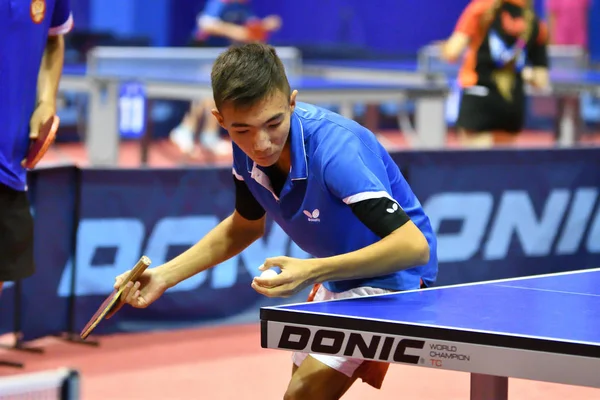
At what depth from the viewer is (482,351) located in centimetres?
239

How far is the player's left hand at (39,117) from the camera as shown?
3.93 meters

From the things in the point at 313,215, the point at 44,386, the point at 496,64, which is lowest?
the point at 496,64

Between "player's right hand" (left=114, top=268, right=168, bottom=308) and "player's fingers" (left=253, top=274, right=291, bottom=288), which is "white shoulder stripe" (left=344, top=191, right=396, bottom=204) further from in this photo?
"player's right hand" (left=114, top=268, right=168, bottom=308)

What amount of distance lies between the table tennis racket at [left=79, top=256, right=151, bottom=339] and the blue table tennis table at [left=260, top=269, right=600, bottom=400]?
317 mm

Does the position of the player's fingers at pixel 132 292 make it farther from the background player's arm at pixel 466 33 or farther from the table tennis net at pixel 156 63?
the table tennis net at pixel 156 63

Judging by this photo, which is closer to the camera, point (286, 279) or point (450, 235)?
point (286, 279)

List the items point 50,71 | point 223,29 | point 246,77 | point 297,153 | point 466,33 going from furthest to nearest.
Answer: point 223,29 < point 466,33 < point 50,71 < point 297,153 < point 246,77

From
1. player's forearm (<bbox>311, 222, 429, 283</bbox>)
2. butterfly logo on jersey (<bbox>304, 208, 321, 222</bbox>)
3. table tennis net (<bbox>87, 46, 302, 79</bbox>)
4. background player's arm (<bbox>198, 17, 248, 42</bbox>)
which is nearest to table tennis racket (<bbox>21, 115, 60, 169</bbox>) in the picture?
butterfly logo on jersey (<bbox>304, 208, 321, 222</bbox>)

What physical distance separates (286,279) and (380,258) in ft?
0.84

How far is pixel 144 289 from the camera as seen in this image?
2.86 meters

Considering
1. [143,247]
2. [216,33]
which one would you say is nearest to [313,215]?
[143,247]

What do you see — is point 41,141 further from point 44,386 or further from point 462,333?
point 44,386

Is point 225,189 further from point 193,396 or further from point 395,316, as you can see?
point 395,316

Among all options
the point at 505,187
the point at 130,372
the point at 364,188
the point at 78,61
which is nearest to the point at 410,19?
the point at 78,61
